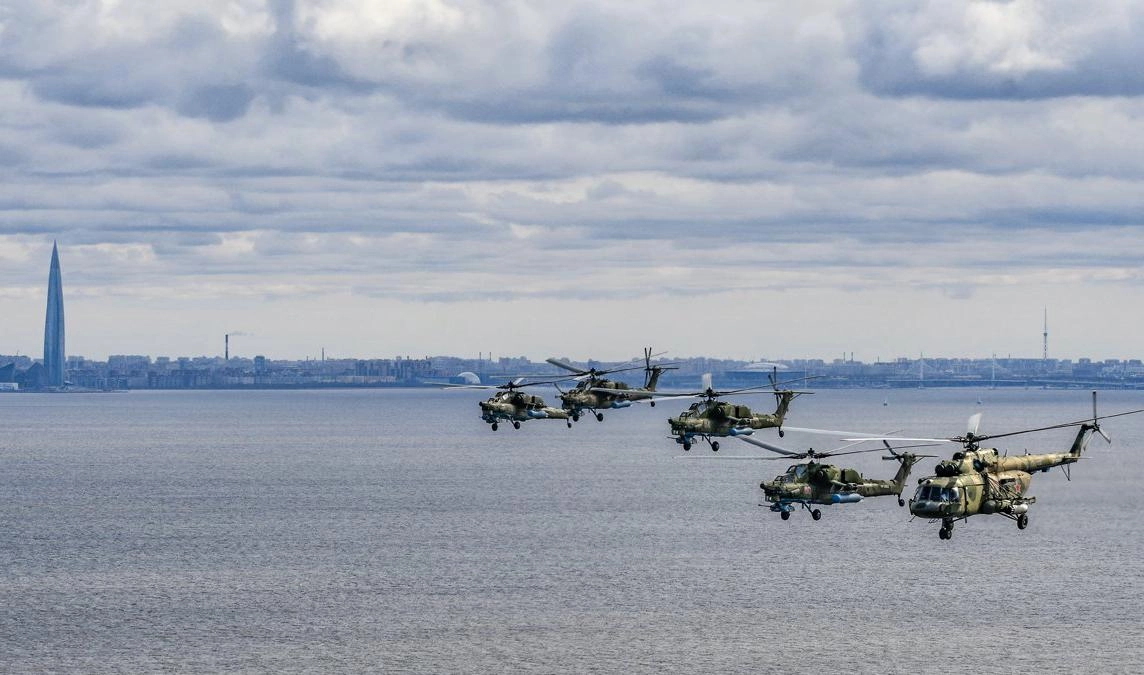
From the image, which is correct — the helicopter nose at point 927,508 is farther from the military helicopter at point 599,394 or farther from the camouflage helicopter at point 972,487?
the military helicopter at point 599,394

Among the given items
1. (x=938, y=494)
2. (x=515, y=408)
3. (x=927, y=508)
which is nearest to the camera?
(x=927, y=508)

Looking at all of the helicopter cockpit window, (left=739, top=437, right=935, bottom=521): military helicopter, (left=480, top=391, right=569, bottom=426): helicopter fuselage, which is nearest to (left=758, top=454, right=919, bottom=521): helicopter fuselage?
(left=739, top=437, right=935, bottom=521): military helicopter

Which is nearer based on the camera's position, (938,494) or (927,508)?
(927,508)

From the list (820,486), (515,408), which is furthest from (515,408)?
(820,486)

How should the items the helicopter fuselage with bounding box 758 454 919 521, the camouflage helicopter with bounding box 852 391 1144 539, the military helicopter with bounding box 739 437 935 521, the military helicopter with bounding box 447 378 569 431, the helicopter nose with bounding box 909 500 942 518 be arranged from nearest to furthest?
the helicopter nose with bounding box 909 500 942 518 → the camouflage helicopter with bounding box 852 391 1144 539 → the military helicopter with bounding box 739 437 935 521 → the helicopter fuselage with bounding box 758 454 919 521 → the military helicopter with bounding box 447 378 569 431

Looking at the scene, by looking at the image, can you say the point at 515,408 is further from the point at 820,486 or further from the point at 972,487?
the point at 972,487

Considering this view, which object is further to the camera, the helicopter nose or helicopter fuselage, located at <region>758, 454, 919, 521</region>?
helicopter fuselage, located at <region>758, 454, 919, 521</region>

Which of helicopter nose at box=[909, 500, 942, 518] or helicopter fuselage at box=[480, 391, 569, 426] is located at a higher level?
helicopter fuselage at box=[480, 391, 569, 426]

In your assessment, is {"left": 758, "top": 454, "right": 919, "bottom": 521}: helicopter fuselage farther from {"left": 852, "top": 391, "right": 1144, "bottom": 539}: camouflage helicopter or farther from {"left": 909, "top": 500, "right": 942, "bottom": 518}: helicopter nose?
{"left": 909, "top": 500, "right": 942, "bottom": 518}: helicopter nose

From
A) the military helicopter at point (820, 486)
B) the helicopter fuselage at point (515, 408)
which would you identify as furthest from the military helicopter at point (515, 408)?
the military helicopter at point (820, 486)

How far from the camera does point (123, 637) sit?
145125 mm

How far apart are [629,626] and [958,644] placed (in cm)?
3148

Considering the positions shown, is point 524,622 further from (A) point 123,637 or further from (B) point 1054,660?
(B) point 1054,660

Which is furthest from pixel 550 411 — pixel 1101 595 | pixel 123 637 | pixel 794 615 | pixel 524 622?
pixel 1101 595
